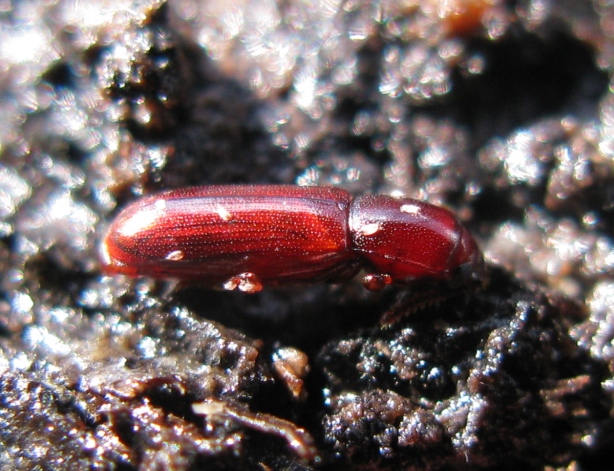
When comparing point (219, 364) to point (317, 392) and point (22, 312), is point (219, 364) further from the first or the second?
point (22, 312)

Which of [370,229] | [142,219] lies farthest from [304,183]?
→ [142,219]

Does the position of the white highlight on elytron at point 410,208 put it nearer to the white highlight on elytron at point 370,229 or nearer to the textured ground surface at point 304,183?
the white highlight on elytron at point 370,229

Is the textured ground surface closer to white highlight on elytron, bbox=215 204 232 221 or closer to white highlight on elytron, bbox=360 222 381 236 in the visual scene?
white highlight on elytron, bbox=360 222 381 236

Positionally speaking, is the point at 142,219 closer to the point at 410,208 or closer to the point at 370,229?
the point at 370,229

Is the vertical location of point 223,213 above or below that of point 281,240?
above

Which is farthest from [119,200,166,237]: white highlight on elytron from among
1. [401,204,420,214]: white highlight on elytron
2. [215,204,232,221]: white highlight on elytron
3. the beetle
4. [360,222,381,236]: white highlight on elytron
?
[401,204,420,214]: white highlight on elytron

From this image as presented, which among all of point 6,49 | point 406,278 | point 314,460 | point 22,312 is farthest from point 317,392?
point 6,49
